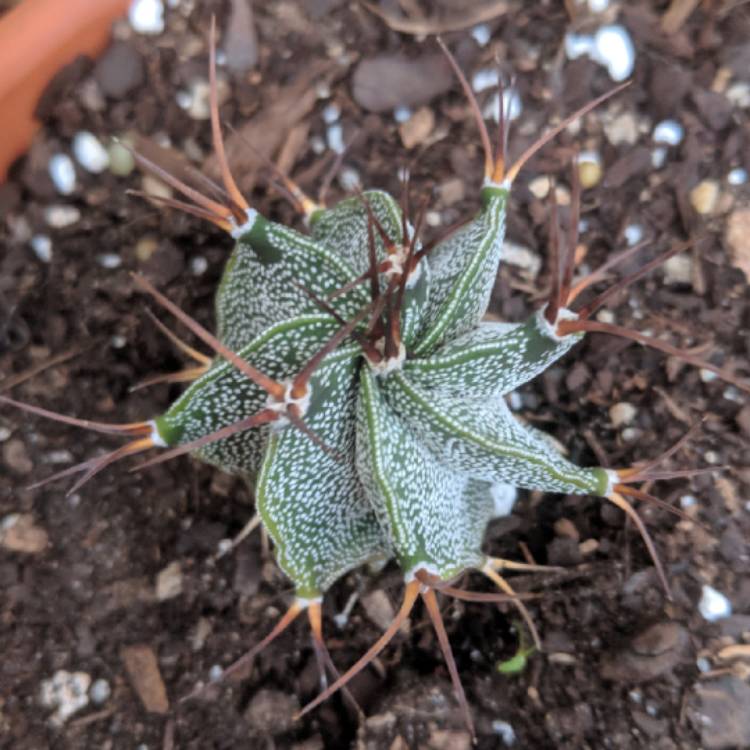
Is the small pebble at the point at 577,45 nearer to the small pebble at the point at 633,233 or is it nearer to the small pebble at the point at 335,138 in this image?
the small pebble at the point at 633,233

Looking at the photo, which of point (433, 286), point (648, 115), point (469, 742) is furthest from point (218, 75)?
point (469, 742)

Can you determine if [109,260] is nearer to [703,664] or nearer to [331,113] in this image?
[331,113]

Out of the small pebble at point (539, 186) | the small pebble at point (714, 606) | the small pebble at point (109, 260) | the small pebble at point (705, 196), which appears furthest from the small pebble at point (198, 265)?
the small pebble at point (714, 606)

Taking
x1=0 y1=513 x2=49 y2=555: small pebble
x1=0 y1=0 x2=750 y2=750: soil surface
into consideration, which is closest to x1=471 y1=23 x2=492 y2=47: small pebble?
x1=0 y1=0 x2=750 y2=750: soil surface

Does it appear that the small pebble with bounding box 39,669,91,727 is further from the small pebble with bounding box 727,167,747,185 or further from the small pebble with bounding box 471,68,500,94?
the small pebble with bounding box 727,167,747,185

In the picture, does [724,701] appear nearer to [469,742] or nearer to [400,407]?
[469,742]
